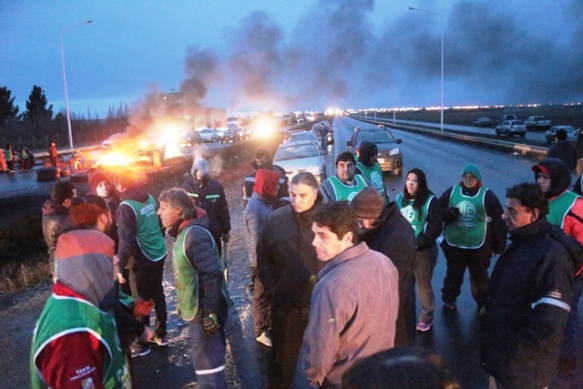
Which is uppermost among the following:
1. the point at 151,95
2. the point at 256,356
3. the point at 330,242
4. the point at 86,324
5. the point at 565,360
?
the point at 151,95

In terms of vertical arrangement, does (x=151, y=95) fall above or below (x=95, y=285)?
above

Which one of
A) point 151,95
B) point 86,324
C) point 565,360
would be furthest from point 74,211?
point 151,95

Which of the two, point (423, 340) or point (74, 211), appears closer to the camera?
point (74, 211)

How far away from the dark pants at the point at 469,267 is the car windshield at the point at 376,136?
14322 millimetres

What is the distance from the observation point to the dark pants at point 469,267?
5043mm

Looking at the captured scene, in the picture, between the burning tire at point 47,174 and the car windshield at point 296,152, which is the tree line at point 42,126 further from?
the car windshield at point 296,152

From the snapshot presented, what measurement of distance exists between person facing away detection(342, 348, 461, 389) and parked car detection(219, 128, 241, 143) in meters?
45.8

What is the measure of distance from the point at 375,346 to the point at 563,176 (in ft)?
8.10

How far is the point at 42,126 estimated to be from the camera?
53281mm

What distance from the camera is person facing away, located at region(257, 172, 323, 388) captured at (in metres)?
3.50

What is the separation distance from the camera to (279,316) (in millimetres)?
3566

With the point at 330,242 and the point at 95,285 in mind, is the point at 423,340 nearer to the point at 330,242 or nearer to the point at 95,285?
the point at 330,242

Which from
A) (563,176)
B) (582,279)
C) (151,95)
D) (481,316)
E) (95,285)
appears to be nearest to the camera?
(95,285)

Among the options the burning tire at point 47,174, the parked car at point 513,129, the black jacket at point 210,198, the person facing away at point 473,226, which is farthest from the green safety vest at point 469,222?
the parked car at point 513,129
